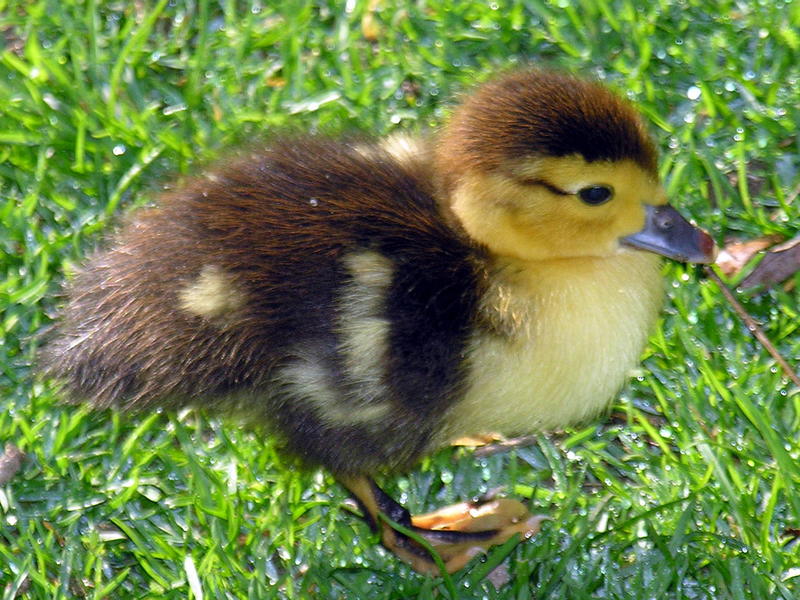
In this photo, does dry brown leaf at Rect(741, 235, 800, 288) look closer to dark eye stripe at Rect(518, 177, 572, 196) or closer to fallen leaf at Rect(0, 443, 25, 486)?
dark eye stripe at Rect(518, 177, 572, 196)

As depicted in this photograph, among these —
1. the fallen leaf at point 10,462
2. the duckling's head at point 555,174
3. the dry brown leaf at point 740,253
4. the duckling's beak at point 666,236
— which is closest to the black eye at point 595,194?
the duckling's head at point 555,174

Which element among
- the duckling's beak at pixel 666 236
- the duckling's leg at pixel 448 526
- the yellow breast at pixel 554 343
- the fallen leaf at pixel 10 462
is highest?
the duckling's beak at pixel 666 236

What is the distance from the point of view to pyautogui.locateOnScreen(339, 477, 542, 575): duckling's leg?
257 centimetres

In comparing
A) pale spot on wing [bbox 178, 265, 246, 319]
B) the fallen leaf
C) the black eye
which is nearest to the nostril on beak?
the black eye

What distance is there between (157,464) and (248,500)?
0.24 m

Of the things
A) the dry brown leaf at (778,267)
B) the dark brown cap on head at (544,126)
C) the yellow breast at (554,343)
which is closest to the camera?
→ the dark brown cap on head at (544,126)

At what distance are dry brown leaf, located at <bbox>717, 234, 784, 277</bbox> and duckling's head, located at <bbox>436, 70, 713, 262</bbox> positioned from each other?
39 centimetres

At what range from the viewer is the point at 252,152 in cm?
254

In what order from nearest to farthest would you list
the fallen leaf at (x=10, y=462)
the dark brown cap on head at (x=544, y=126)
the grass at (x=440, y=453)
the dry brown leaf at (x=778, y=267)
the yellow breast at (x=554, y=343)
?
the dark brown cap on head at (x=544, y=126)
the yellow breast at (x=554, y=343)
the grass at (x=440, y=453)
the fallen leaf at (x=10, y=462)
the dry brown leaf at (x=778, y=267)

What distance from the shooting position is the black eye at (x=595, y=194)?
2365 mm

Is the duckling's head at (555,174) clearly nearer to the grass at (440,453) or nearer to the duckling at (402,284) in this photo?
the duckling at (402,284)

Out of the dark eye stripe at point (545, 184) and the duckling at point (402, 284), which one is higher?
the dark eye stripe at point (545, 184)

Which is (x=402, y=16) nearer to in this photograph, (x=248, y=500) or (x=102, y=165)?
(x=102, y=165)

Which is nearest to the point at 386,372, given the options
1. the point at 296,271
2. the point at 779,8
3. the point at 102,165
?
the point at 296,271
